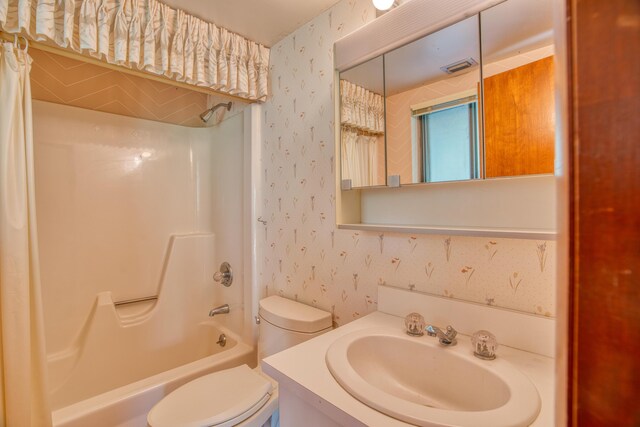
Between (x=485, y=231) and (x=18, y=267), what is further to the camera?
(x=18, y=267)

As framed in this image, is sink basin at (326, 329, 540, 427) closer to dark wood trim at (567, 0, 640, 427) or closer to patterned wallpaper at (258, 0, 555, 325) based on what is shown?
patterned wallpaper at (258, 0, 555, 325)

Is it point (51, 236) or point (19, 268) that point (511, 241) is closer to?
point (19, 268)

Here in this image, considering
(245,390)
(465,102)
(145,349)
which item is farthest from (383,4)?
(145,349)

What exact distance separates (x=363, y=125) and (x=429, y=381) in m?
0.89

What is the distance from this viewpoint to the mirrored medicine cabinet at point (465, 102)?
776 mm

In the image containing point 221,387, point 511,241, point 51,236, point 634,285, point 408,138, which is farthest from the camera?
point 51,236

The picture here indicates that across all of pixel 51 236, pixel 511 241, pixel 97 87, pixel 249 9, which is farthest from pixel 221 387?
pixel 97 87

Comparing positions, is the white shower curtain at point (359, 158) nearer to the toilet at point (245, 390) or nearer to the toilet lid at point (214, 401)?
the toilet at point (245, 390)

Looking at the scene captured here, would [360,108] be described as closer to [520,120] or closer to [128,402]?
[520,120]

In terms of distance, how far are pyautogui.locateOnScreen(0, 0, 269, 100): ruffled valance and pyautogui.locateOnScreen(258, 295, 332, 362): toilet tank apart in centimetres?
114

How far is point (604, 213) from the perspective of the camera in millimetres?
229

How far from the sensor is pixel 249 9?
4.56ft

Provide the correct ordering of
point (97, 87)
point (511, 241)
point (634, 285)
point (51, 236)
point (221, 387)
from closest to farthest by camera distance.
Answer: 1. point (634, 285)
2. point (511, 241)
3. point (221, 387)
4. point (51, 236)
5. point (97, 87)

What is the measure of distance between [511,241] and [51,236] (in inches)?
86.8
